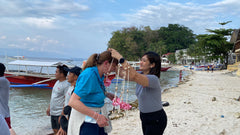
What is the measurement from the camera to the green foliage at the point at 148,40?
2805 inches

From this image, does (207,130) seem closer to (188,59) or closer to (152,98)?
(152,98)

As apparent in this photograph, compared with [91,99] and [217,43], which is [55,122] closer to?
[91,99]

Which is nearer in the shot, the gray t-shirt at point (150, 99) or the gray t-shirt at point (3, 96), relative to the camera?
the gray t-shirt at point (150, 99)

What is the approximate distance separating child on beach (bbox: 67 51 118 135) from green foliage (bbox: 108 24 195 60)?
66374 mm

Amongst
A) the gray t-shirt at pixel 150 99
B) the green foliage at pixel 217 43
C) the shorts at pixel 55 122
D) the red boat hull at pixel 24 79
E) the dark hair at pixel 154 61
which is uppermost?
the green foliage at pixel 217 43

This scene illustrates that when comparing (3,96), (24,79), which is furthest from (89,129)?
(24,79)

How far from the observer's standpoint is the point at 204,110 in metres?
7.27

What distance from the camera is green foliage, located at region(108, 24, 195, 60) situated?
234 feet

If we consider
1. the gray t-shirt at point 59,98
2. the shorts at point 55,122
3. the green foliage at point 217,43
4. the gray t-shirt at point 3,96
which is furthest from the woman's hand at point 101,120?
the green foliage at point 217,43

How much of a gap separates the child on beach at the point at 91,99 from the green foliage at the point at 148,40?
6637 cm

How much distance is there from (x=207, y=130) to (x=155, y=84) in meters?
3.77

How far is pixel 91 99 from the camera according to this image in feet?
6.86

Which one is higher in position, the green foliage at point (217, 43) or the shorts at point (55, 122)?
the green foliage at point (217, 43)

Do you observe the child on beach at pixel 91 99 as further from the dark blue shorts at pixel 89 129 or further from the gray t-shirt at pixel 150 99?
the gray t-shirt at pixel 150 99
